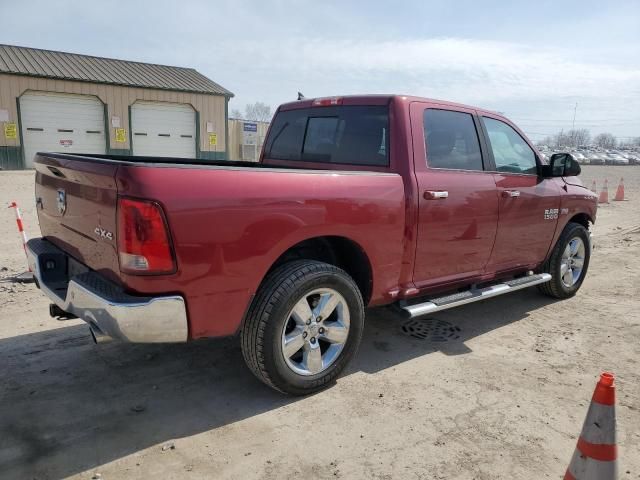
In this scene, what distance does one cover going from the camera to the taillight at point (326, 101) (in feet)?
13.7

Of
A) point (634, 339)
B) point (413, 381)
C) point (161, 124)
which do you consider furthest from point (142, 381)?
point (161, 124)

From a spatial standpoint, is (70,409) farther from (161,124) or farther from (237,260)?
(161,124)

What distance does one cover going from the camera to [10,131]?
67.2 feet

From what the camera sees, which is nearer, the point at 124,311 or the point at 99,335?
the point at 124,311

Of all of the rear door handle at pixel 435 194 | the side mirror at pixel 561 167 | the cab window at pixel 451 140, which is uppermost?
the cab window at pixel 451 140

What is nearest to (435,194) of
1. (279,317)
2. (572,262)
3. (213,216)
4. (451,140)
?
(451,140)

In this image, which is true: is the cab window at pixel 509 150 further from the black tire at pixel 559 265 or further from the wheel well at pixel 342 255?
the wheel well at pixel 342 255

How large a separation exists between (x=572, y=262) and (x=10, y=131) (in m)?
21.9

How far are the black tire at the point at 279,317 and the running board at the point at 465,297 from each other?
67 cm

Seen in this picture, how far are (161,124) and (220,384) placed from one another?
2303cm

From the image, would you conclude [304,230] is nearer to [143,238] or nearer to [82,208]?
[143,238]

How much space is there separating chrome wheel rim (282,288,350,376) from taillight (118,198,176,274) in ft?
2.93

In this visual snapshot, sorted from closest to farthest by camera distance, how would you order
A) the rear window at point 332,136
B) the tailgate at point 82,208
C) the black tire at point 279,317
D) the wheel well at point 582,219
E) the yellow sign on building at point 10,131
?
the tailgate at point 82,208 → the black tire at point 279,317 → the rear window at point 332,136 → the wheel well at point 582,219 → the yellow sign on building at point 10,131

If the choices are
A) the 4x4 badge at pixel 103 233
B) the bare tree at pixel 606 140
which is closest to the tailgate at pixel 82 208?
the 4x4 badge at pixel 103 233
